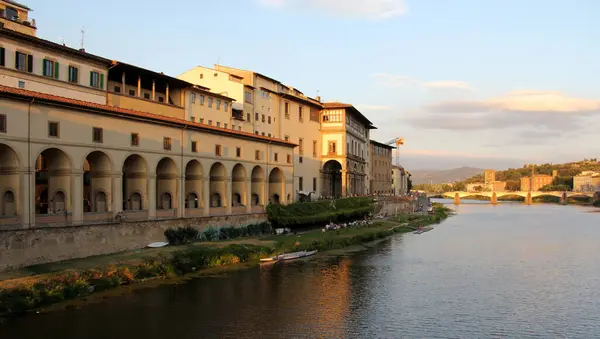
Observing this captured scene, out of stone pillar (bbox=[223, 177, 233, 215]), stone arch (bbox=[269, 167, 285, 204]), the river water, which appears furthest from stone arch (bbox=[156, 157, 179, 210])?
stone arch (bbox=[269, 167, 285, 204])

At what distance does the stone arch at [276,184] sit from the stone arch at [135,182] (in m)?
22.0

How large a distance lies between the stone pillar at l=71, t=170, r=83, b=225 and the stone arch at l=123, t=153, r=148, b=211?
21.6ft

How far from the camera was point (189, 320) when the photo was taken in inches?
1070

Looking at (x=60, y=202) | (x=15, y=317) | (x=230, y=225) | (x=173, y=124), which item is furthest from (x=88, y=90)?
(x=15, y=317)

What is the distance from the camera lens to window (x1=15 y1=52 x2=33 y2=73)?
3671 cm

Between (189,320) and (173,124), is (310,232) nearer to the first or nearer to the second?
(173,124)

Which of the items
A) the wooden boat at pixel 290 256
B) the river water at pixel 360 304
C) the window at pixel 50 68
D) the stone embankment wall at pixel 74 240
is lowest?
the river water at pixel 360 304

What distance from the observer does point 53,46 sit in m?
38.8

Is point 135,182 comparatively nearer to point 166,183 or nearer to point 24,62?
point 166,183

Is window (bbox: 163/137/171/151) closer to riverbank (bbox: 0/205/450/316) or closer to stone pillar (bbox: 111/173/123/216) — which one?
stone pillar (bbox: 111/173/123/216)

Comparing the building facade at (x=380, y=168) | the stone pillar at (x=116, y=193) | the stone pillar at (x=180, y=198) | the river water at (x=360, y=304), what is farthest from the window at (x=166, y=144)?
the building facade at (x=380, y=168)

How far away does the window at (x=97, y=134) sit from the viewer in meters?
37.2

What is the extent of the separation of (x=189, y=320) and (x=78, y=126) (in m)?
16.7

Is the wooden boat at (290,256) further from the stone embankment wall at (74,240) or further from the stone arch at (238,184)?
the stone arch at (238,184)
